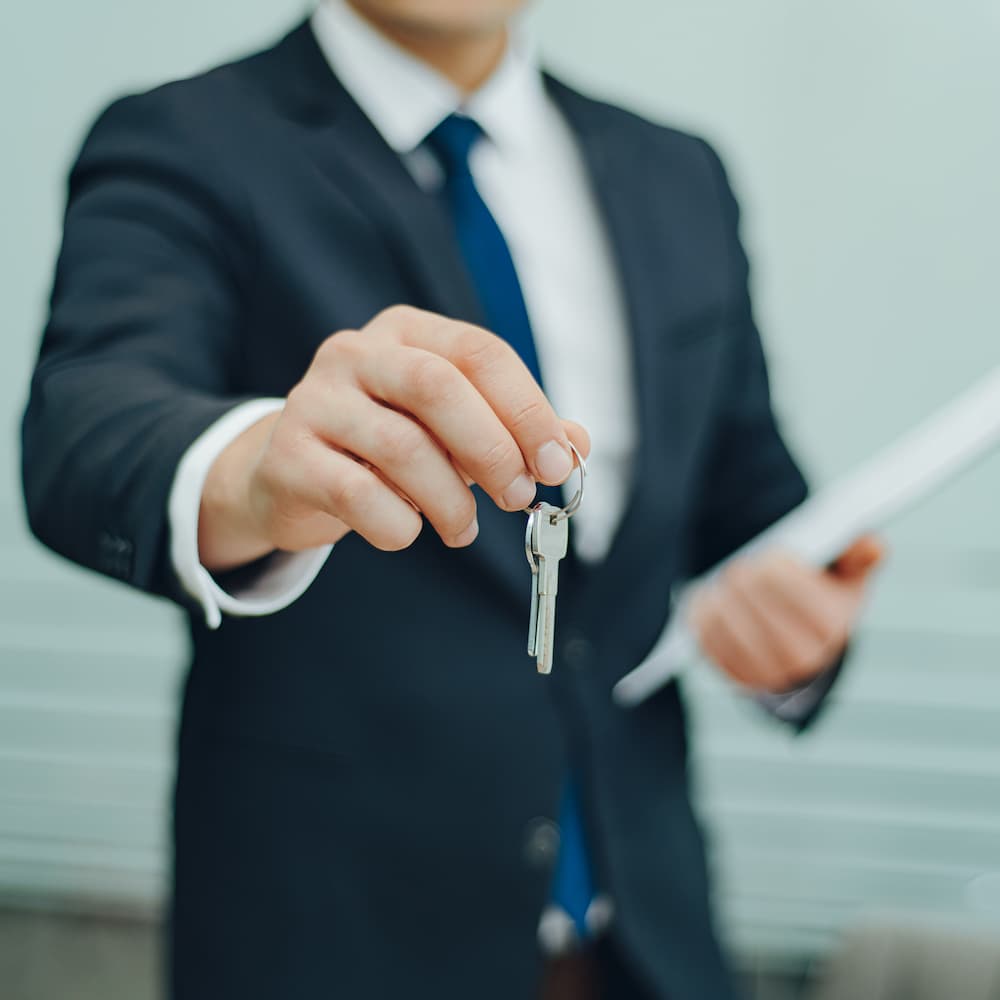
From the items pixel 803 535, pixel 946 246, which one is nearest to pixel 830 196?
pixel 946 246

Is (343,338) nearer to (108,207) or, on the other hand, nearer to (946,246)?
(108,207)

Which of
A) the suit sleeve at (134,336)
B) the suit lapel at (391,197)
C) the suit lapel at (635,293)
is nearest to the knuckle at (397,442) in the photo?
the suit sleeve at (134,336)

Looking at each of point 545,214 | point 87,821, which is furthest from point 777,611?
point 87,821

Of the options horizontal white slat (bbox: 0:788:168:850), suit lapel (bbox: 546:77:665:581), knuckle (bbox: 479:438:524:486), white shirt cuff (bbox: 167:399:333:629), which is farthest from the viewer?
horizontal white slat (bbox: 0:788:168:850)

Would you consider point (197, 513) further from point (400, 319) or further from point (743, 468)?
point (743, 468)

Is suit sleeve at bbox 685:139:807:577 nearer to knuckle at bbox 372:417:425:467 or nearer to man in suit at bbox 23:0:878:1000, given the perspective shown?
man in suit at bbox 23:0:878:1000

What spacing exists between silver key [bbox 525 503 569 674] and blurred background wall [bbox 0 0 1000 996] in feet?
2.63

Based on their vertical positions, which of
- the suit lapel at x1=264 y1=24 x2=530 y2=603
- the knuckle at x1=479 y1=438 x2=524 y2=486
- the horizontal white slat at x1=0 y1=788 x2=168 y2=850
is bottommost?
the horizontal white slat at x1=0 y1=788 x2=168 y2=850

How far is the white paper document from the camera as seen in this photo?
52 centimetres

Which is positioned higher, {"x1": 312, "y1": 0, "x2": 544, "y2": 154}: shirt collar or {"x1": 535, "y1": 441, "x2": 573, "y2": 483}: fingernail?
{"x1": 535, "y1": 441, "x2": 573, "y2": 483}: fingernail

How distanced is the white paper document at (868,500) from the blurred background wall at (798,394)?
0.41 m

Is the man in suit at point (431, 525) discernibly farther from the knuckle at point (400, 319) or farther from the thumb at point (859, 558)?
the knuckle at point (400, 319)

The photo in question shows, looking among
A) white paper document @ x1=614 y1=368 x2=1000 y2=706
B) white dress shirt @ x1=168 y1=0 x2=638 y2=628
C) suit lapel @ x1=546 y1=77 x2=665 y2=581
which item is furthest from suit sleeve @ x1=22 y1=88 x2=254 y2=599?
white paper document @ x1=614 y1=368 x2=1000 y2=706

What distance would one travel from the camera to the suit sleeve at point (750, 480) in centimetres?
76
